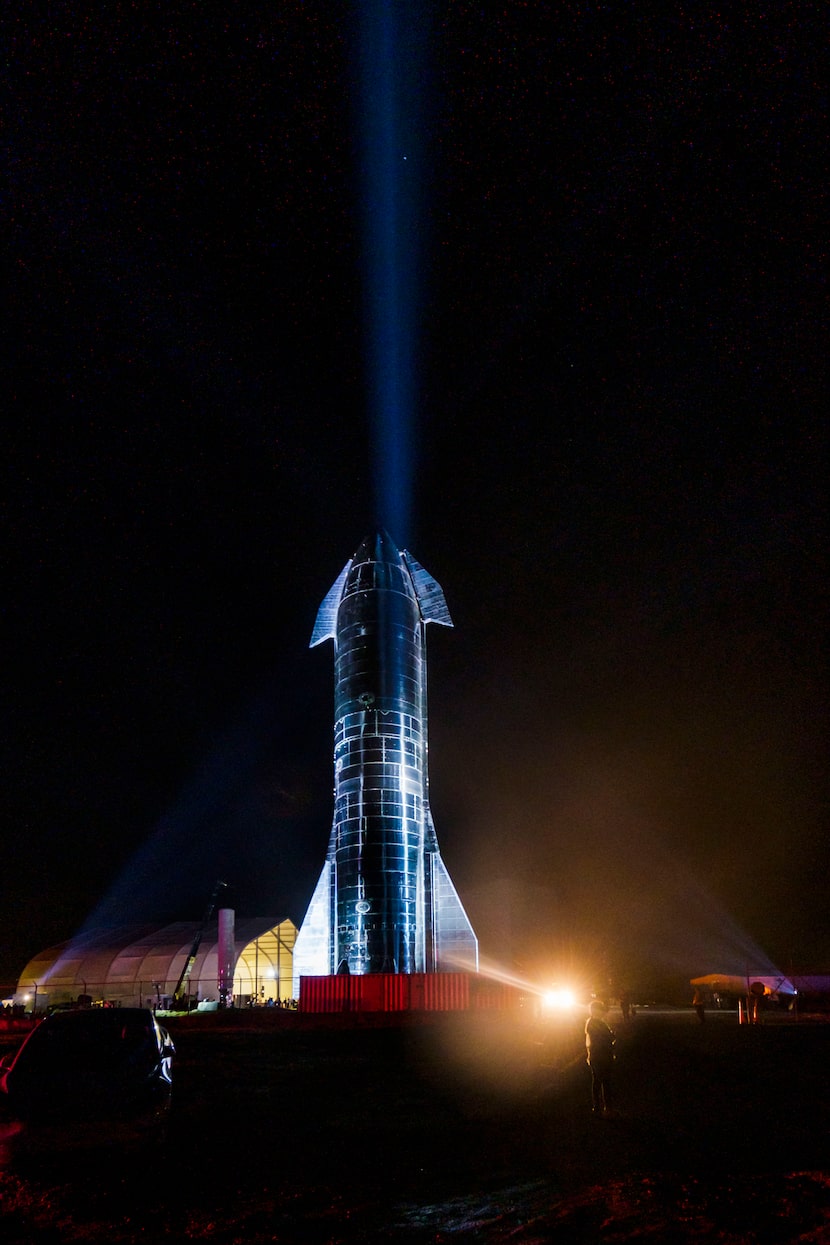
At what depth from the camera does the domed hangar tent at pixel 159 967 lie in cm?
6003

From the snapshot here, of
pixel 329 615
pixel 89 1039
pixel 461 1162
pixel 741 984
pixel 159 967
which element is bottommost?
pixel 741 984

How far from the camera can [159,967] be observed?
6069cm

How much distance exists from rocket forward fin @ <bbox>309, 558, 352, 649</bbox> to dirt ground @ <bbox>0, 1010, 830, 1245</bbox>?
26.6m

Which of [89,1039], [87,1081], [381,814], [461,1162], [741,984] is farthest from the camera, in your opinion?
[741,984]

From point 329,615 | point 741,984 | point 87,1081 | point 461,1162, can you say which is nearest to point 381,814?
point 329,615

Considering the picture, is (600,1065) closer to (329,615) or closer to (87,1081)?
(87,1081)

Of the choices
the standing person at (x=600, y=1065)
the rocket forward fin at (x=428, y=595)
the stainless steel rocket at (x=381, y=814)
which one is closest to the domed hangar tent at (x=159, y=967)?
the stainless steel rocket at (x=381, y=814)

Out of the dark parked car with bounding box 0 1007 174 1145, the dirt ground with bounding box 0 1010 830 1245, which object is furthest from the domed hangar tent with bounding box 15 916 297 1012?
the dark parked car with bounding box 0 1007 174 1145

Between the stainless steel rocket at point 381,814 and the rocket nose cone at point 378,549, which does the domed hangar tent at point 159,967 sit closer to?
the stainless steel rocket at point 381,814

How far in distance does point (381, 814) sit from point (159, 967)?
2908cm

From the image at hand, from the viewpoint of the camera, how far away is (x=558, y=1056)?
71.8ft

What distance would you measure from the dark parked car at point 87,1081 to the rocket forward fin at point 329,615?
1301 inches

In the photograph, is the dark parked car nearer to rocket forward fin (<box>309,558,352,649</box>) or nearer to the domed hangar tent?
rocket forward fin (<box>309,558,352,649</box>)

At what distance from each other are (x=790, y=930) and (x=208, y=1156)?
8505 centimetres
